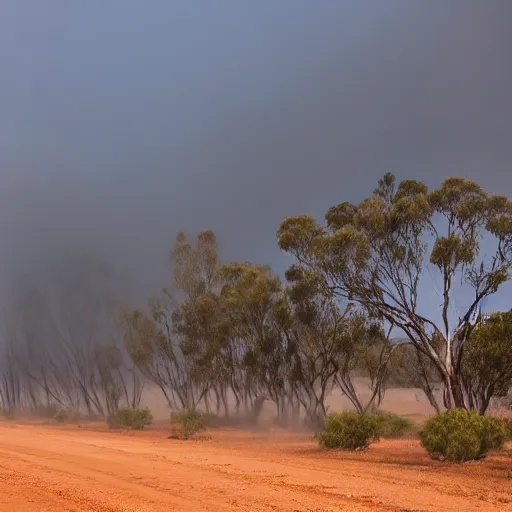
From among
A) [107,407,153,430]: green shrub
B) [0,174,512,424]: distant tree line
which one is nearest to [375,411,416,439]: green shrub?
[0,174,512,424]: distant tree line

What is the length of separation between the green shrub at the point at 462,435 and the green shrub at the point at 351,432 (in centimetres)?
420

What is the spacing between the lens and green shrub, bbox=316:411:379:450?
76.9 feet

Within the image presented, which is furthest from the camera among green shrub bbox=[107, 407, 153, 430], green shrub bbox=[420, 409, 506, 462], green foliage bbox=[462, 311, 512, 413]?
green shrub bbox=[107, 407, 153, 430]

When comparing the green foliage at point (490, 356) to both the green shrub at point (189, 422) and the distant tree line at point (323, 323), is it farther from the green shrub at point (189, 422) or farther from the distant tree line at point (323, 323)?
the green shrub at point (189, 422)

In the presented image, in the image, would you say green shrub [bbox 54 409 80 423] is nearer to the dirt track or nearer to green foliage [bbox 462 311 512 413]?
the dirt track

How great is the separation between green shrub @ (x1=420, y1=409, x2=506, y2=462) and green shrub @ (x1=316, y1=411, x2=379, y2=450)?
13.8 ft

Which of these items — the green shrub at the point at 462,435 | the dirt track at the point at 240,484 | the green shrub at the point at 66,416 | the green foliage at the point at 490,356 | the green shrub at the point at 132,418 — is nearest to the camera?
the dirt track at the point at 240,484

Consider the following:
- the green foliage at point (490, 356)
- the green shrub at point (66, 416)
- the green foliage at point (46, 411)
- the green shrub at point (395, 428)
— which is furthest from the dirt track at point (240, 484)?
the green foliage at point (46, 411)

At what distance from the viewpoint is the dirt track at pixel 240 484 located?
1023 cm

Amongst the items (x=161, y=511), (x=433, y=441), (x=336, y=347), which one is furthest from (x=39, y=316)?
(x=161, y=511)

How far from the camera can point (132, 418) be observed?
1652 inches

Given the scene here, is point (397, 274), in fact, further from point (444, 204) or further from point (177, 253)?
point (177, 253)

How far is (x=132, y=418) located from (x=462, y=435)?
2894 cm

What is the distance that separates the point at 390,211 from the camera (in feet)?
88.1
